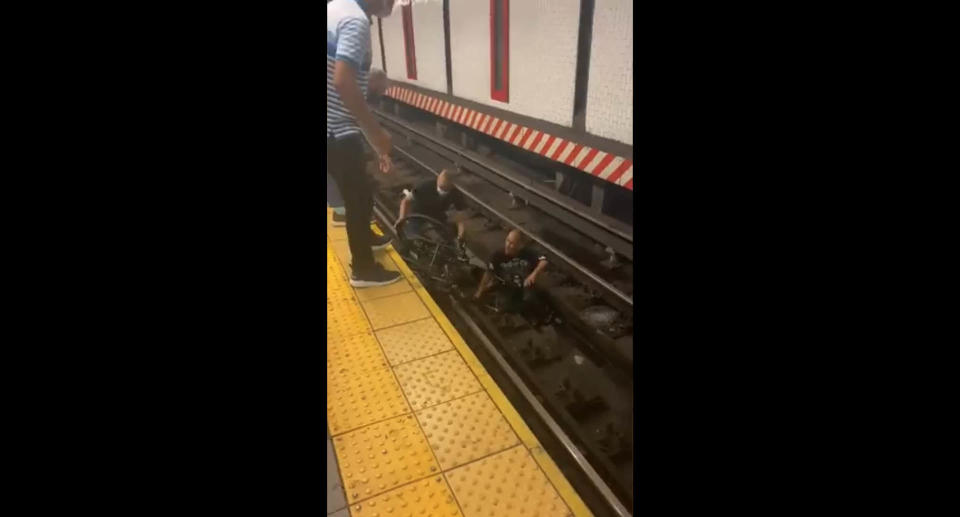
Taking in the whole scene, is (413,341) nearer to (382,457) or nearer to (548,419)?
(382,457)

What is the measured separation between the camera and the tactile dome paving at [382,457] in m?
2.00

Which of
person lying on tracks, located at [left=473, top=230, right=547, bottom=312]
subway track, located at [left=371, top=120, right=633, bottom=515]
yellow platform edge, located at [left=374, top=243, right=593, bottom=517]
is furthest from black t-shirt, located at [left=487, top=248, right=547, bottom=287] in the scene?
yellow platform edge, located at [left=374, top=243, right=593, bottom=517]


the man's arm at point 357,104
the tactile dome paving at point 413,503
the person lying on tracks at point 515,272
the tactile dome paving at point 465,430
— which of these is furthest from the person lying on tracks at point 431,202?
the tactile dome paving at point 413,503

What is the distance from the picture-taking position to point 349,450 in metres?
2.15

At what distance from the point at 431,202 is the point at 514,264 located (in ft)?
2.24

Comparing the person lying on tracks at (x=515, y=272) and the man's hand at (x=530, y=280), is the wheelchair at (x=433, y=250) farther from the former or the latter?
the man's hand at (x=530, y=280)

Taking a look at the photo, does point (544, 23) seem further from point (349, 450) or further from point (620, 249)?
point (349, 450)

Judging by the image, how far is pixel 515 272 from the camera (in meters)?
2.68

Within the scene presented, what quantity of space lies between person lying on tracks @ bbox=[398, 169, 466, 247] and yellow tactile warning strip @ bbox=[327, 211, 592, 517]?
0.50 meters

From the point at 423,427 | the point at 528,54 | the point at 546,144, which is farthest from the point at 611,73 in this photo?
the point at 423,427

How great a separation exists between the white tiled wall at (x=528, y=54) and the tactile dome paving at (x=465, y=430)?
4.65 ft
